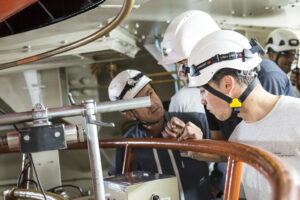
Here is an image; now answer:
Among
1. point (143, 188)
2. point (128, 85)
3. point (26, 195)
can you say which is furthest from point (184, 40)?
point (26, 195)

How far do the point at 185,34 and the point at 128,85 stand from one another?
532 millimetres

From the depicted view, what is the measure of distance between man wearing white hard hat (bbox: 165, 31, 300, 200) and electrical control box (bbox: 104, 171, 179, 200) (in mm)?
367

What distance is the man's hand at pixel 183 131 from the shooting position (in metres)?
1.54

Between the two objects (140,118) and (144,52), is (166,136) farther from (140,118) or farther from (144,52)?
(144,52)

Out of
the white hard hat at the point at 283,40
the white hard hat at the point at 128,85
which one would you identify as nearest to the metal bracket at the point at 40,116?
the white hard hat at the point at 128,85

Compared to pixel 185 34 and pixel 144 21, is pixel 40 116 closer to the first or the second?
pixel 185 34

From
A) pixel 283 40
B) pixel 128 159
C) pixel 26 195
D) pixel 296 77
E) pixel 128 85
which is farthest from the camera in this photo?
pixel 283 40

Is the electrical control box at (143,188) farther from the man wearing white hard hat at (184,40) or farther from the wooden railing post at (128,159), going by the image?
the man wearing white hard hat at (184,40)

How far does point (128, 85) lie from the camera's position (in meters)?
2.38

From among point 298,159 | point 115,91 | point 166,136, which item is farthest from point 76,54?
point 298,159

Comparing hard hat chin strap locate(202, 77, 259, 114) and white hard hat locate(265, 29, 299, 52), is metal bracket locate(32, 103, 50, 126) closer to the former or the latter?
hard hat chin strap locate(202, 77, 259, 114)

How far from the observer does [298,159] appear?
4.45ft

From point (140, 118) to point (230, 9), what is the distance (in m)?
1.62

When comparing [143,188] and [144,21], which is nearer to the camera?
[143,188]
